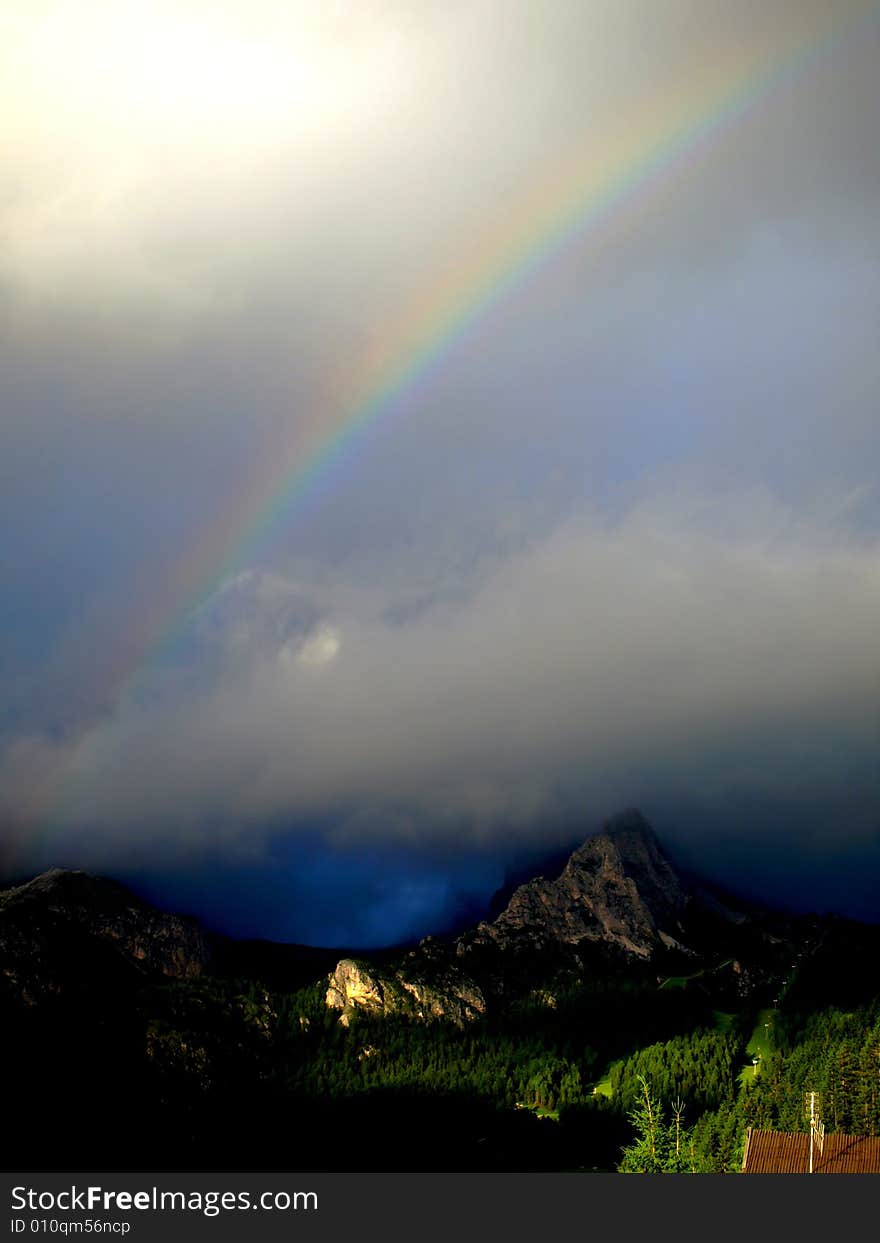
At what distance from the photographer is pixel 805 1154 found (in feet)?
374

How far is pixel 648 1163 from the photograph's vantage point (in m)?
144

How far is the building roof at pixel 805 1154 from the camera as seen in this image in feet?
363

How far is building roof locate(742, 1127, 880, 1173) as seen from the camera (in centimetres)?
11050
